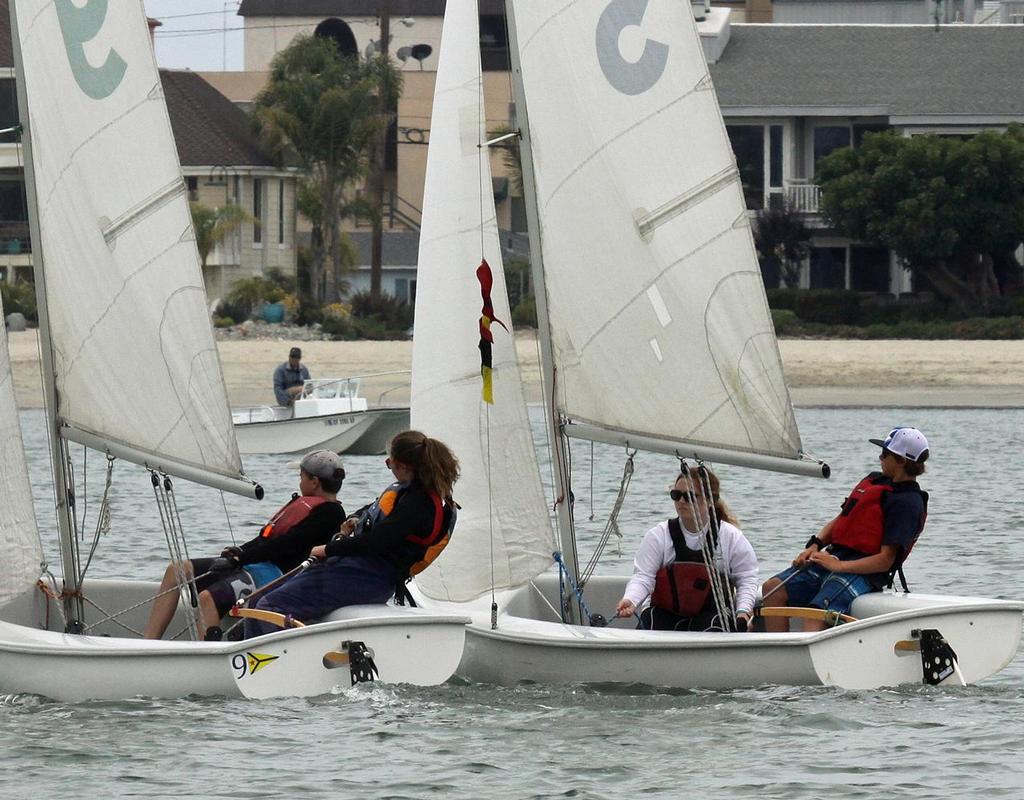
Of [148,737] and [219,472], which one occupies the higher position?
[219,472]

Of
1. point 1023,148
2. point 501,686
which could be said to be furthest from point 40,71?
point 1023,148

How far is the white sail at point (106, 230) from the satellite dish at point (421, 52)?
167 feet

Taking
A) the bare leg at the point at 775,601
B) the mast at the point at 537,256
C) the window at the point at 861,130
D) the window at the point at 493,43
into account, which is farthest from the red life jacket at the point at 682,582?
the window at the point at 493,43

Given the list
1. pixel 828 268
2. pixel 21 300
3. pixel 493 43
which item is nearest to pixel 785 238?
pixel 828 268

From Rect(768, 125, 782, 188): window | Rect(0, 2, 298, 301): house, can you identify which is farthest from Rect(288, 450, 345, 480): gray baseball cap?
Rect(768, 125, 782, 188): window

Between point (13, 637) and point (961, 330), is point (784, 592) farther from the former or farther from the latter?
point (961, 330)

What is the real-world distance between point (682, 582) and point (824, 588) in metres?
0.69

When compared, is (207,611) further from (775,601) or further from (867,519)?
(867,519)

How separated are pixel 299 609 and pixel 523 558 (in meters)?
1.55

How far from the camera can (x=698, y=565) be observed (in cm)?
957

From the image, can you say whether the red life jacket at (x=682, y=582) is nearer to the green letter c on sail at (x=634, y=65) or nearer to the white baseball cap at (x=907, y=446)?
the white baseball cap at (x=907, y=446)

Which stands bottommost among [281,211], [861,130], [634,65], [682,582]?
[682,582]

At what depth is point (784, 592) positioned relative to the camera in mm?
9875

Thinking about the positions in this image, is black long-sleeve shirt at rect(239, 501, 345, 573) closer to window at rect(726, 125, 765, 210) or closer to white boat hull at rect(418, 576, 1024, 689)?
white boat hull at rect(418, 576, 1024, 689)
